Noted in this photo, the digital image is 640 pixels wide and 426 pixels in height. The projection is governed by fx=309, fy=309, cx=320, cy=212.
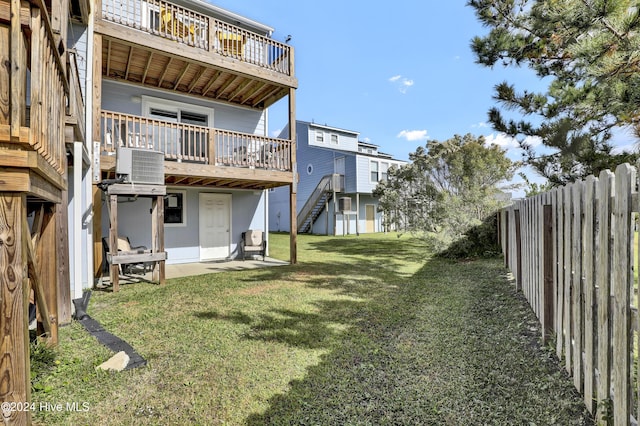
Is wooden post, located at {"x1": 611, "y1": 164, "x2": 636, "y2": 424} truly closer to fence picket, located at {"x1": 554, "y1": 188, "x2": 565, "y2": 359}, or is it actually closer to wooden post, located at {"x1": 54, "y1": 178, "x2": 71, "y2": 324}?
fence picket, located at {"x1": 554, "y1": 188, "x2": 565, "y2": 359}

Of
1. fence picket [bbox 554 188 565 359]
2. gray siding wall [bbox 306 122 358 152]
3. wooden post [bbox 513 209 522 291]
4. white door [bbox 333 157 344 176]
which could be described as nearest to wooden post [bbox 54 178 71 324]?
fence picket [bbox 554 188 565 359]

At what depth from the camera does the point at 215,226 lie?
9844 mm

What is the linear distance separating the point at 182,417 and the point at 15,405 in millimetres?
983

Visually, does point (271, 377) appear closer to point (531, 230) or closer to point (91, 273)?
point (531, 230)

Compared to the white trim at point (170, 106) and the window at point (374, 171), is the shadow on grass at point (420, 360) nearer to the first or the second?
the white trim at point (170, 106)

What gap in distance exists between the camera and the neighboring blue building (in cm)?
2058

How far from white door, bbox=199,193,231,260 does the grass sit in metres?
3.97

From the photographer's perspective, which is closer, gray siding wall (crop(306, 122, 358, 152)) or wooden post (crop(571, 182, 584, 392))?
wooden post (crop(571, 182, 584, 392))

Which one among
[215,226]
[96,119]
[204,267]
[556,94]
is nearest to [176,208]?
[215,226]

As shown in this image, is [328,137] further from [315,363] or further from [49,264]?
[315,363]

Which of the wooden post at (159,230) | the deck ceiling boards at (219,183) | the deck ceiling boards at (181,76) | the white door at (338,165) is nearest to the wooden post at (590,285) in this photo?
the wooden post at (159,230)

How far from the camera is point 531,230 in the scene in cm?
412

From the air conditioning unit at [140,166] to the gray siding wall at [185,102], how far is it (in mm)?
2797

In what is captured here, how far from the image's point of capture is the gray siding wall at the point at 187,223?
8.16 m
